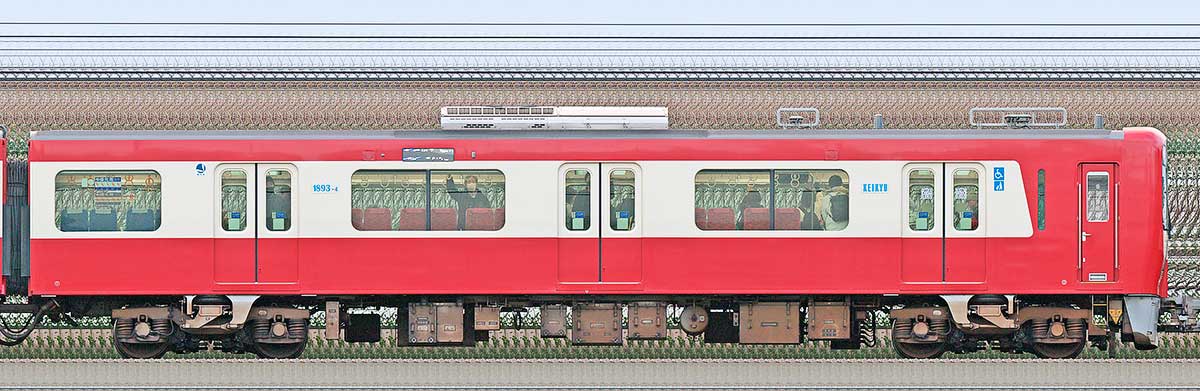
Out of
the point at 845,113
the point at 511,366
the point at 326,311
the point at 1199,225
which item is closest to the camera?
the point at 511,366

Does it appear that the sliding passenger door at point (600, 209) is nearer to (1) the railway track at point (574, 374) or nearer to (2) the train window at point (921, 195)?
(1) the railway track at point (574, 374)

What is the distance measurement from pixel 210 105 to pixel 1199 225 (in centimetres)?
1412

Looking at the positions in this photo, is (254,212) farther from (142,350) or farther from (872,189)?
(872,189)

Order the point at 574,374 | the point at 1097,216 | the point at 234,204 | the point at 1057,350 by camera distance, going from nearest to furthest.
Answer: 1. the point at 574,374
2. the point at 234,204
3. the point at 1097,216
4. the point at 1057,350

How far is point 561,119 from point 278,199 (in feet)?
9.84

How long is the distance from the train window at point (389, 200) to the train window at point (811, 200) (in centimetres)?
360

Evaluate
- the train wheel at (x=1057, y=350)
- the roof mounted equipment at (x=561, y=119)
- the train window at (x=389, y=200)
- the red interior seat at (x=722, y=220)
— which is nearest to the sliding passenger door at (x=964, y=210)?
the train wheel at (x=1057, y=350)

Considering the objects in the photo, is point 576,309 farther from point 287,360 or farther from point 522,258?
point 287,360

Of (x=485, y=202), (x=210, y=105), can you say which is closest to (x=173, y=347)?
(x=485, y=202)

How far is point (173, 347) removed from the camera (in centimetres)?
1881

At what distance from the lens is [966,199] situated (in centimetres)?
1778

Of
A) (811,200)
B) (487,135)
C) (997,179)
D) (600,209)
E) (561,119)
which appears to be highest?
(561,119)

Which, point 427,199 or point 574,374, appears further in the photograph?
point 427,199

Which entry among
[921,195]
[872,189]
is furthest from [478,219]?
[921,195]
